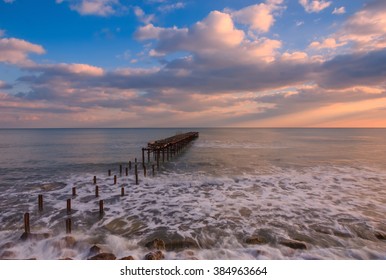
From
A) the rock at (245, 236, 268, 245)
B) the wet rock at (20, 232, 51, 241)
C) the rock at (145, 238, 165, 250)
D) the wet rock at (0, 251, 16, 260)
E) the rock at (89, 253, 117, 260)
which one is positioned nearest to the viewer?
the rock at (89, 253, 117, 260)

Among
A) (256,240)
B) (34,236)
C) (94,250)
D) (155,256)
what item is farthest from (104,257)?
(256,240)

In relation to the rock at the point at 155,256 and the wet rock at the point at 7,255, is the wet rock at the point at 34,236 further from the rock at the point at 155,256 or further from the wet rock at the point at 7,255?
the rock at the point at 155,256

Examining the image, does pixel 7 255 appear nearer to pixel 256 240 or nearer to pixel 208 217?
pixel 208 217

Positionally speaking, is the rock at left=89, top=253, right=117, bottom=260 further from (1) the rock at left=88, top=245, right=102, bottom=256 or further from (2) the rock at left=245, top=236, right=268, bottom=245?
(2) the rock at left=245, top=236, right=268, bottom=245

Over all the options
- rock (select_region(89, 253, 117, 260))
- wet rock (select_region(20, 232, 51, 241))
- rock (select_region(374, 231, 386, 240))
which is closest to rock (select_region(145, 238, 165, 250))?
rock (select_region(89, 253, 117, 260))

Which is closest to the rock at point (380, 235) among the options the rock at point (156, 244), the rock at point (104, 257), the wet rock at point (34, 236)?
the rock at point (156, 244)

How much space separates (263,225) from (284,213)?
226 cm

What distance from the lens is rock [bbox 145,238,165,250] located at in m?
9.48

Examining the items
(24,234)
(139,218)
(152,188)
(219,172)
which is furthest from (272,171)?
(24,234)

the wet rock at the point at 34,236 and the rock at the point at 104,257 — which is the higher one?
the rock at the point at 104,257

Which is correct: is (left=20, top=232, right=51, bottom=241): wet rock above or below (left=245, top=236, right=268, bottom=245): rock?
above

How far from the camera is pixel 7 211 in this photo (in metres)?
14.0

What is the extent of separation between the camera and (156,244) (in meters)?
9.59

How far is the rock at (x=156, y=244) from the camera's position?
31.1 ft
